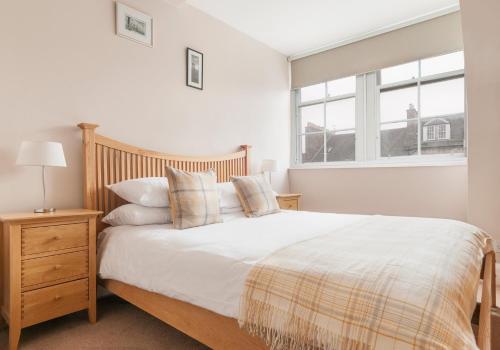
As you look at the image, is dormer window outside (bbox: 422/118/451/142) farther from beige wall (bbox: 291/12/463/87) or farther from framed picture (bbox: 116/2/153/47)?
framed picture (bbox: 116/2/153/47)

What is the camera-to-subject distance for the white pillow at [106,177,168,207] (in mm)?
2088

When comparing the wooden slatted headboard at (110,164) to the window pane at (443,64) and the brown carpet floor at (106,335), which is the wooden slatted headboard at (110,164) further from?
the window pane at (443,64)

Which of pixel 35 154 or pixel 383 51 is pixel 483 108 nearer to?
pixel 383 51

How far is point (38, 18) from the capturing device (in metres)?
2.05

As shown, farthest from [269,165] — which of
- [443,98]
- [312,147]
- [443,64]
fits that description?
[443,64]

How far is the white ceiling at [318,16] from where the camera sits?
299 cm

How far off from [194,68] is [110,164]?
1283 millimetres

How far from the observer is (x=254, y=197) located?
2.56 metres

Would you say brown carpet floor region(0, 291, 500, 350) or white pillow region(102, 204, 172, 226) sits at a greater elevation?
white pillow region(102, 204, 172, 226)

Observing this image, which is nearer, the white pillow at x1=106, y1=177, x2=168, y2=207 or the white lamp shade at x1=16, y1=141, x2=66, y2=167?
the white lamp shade at x1=16, y1=141, x2=66, y2=167

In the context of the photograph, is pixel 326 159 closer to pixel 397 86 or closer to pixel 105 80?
pixel 397 86

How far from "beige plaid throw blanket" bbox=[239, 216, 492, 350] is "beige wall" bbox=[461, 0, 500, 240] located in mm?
1537

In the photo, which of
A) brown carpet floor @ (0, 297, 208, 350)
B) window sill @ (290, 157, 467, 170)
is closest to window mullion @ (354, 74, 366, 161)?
window sill @ (290, 157, 467, 170)

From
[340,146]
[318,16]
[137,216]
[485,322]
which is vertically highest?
[318,16]
